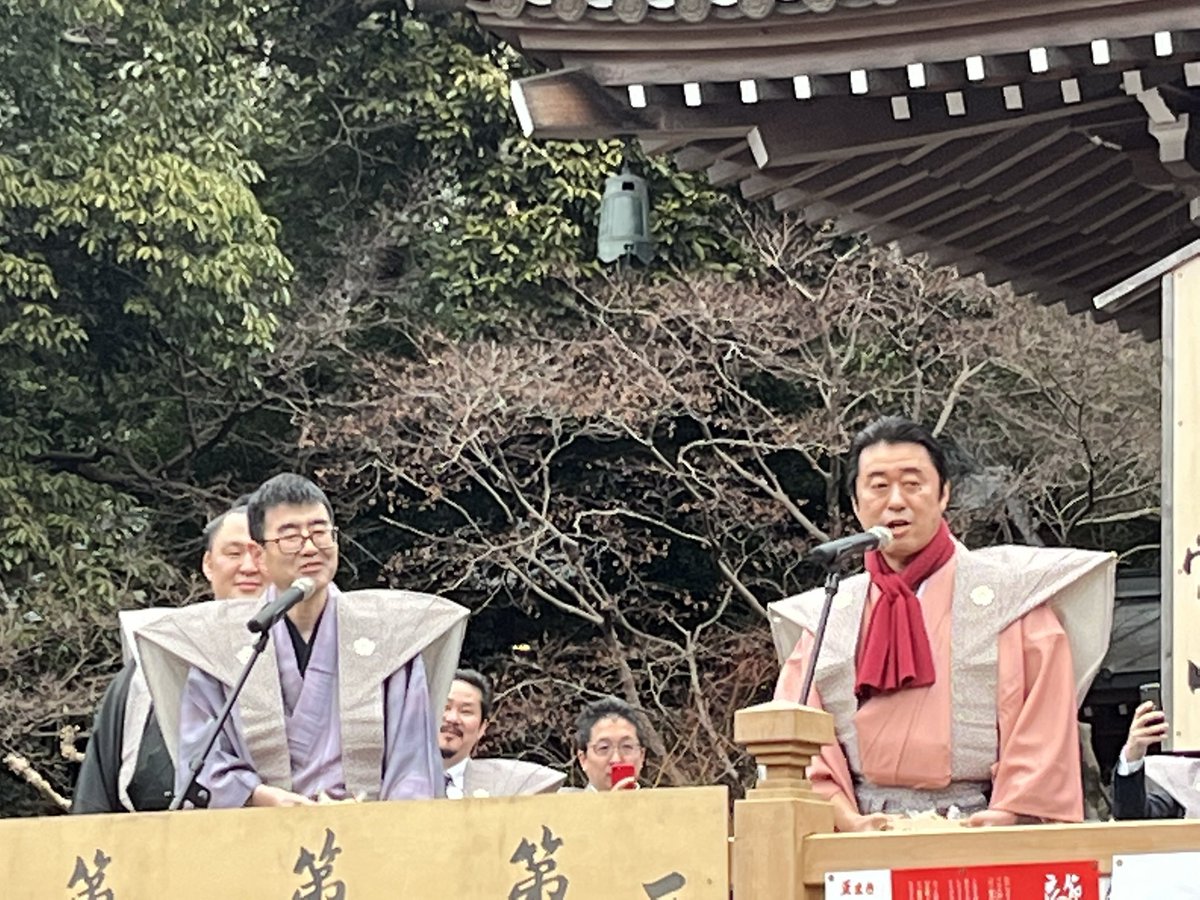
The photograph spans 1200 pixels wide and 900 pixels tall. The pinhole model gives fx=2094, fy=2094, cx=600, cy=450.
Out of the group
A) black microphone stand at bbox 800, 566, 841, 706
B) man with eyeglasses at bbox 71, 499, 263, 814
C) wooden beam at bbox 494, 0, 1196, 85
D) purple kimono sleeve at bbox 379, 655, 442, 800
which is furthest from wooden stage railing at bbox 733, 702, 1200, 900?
wooden beam at bbox 494, 0, 1196, 85

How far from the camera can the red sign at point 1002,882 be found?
11.0 ft

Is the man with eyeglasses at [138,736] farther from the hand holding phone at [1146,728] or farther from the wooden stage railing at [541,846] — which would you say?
the hand holding phone at [1146,728]

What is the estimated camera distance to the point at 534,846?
3.85m

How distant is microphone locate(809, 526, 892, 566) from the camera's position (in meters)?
4.09

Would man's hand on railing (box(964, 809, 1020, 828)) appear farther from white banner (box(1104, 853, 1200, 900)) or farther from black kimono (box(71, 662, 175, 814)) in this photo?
black kimono (box(71, 662, 175, 814))

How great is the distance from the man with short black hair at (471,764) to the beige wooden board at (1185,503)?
2258mm

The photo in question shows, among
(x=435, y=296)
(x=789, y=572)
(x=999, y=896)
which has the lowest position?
(x=999, y=896)

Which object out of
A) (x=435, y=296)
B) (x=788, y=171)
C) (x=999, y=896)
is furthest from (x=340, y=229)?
(x=999, y=896)

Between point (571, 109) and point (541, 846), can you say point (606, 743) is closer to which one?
point (571, 109)

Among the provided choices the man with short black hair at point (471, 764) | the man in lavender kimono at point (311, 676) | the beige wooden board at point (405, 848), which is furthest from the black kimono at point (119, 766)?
the man with short black hair at point (471, 764)

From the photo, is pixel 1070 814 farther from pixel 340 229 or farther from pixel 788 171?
pixel 340 229

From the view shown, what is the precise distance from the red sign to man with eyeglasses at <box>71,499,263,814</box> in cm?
236

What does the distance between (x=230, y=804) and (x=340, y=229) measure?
34.6ft

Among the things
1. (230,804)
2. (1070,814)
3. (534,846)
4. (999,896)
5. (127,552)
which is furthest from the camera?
(127,552)
